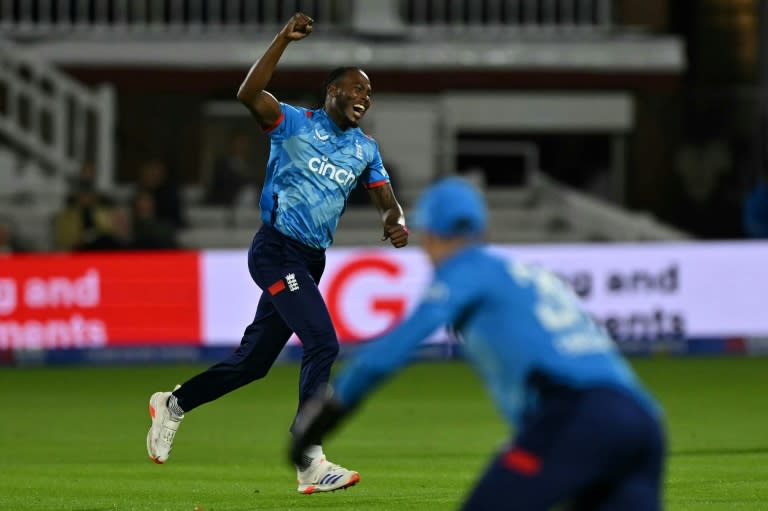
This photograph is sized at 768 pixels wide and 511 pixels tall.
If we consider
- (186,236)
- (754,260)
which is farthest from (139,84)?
(754,260)

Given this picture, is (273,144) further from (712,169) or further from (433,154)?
(712,169)

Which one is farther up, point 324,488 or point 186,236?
point 324,488

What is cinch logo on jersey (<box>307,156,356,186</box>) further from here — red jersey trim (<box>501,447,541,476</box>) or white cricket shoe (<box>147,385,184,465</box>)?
red jersey trim (<box>501,447,541,476</box>)

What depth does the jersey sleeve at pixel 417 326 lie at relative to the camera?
5.70 m

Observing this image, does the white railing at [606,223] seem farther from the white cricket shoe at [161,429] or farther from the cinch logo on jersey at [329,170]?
the white cricket shoe at [161,429]

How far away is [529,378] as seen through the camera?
575cm

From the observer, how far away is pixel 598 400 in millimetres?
5629

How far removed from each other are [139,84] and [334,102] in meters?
17.6

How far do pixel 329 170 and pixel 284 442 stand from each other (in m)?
4.23

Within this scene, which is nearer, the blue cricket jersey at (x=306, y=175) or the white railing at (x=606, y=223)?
the blue cricket jersey at (x=306, y=175)

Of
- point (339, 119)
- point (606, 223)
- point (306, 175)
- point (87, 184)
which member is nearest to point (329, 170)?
point (306, 175)

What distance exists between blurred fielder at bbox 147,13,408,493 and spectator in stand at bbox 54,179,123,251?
41.3 ft

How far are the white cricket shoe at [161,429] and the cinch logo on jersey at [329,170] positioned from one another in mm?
1537

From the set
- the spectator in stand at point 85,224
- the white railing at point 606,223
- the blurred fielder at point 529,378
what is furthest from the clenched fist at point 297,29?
the white railing at point 606,223
